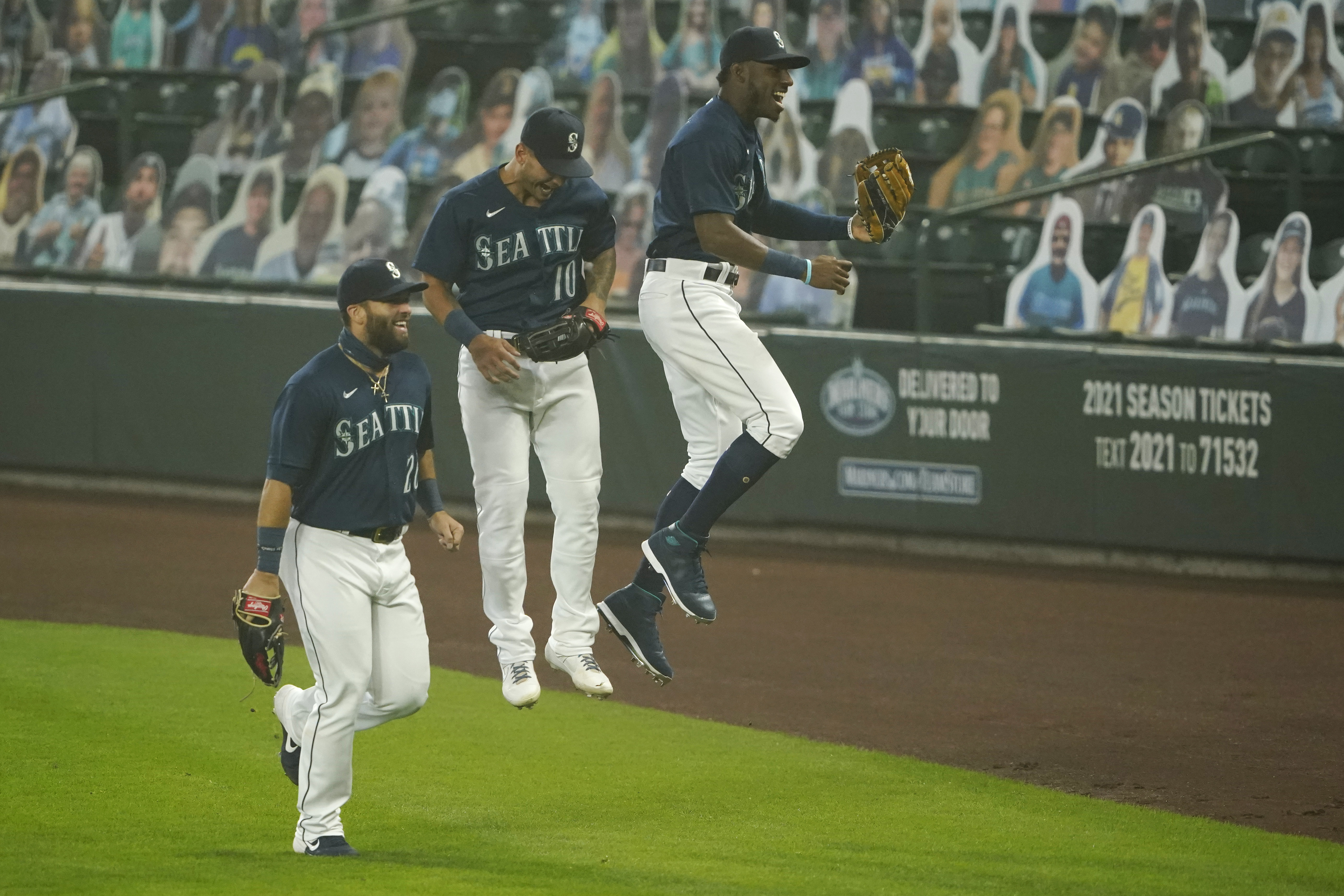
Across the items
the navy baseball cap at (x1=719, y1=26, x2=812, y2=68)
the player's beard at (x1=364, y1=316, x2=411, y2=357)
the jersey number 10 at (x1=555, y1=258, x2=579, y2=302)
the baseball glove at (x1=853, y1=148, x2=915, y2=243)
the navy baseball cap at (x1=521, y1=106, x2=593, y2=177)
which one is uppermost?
the navy baseball cap at (x1=719, y1=26, x2=812, y2=68)

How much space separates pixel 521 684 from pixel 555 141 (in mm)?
1893

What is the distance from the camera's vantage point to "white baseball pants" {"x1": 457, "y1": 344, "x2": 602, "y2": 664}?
608 centimetres

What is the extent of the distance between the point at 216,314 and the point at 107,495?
6.56ft

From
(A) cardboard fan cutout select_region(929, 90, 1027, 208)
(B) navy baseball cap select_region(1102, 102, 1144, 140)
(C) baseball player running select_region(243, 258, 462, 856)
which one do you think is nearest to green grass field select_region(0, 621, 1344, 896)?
(C) baseball player running select_region(243, 258, 462, 856)

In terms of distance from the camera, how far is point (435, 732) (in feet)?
25.6

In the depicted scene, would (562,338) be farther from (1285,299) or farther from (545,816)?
(1285,299)

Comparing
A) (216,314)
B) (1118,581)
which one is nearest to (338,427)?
(1118,581)

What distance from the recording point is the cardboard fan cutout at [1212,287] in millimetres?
11734

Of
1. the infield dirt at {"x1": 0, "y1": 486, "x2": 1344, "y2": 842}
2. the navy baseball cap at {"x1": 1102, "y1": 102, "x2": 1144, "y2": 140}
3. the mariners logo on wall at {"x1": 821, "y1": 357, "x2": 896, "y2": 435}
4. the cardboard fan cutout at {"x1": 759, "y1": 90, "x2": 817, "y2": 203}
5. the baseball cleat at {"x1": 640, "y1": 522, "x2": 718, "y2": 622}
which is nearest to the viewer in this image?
the baseball cleat at {"x1": 640, "y1": 522, "x2": 718, "y2": 622}

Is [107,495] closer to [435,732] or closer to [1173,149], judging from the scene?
[435,732]

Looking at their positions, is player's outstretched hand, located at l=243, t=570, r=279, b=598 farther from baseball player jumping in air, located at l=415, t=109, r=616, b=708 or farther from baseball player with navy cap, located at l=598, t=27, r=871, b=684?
baseball player with navy cap, located at l=598, t=27, r=871, b=684

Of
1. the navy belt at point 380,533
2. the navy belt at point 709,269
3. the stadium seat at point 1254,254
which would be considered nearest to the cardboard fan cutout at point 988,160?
the stadium seat at point 1254,254

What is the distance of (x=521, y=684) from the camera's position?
5953 millimetres

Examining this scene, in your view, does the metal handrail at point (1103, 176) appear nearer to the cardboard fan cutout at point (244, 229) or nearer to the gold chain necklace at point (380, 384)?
the cardboard fan cutout at point (244, 229)
